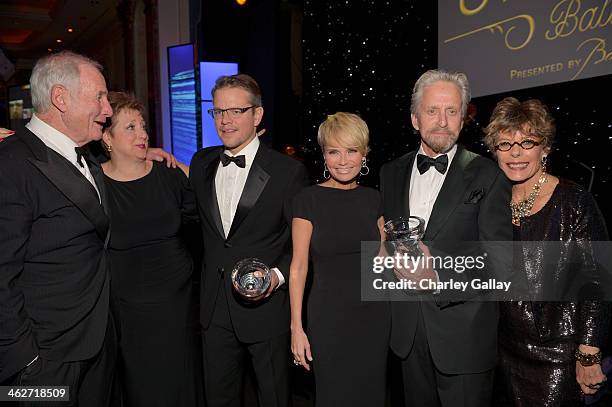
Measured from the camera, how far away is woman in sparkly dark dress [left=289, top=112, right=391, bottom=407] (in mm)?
2354

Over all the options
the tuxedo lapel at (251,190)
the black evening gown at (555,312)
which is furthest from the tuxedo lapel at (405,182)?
the tuxedo lapel at (251,190)

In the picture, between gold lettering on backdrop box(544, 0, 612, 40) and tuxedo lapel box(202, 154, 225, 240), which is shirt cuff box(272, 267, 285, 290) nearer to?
tuxedo lapel box(202, 154, 225, 240)

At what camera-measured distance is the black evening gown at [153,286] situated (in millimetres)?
2627

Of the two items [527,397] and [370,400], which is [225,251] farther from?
[527,397]

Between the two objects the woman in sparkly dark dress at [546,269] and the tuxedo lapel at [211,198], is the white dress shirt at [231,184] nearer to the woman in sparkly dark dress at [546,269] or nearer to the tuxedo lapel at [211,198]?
the tuxedo lapel at [211,198]

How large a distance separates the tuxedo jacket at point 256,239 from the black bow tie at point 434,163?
663 mm

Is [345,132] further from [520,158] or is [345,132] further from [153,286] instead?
[153,286]

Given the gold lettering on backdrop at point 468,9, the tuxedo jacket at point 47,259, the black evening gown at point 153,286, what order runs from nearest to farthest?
1. the tuxedo jacket at point 47,259
2. the black evening gown at point 153,286
3. the gold lettering on backdrop at point 468,9

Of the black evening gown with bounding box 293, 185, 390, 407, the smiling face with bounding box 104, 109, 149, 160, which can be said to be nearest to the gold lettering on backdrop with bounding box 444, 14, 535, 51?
the black evening gown with bounding box 293, 185, 390, 407

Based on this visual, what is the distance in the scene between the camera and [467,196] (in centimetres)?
209

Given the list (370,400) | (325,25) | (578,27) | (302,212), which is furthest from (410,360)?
(325,25)

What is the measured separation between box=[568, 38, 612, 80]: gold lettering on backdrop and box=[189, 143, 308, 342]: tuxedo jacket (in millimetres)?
2022

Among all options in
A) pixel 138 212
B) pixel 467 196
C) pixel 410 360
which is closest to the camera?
pixel 467 196

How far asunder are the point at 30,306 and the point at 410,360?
1675mm
